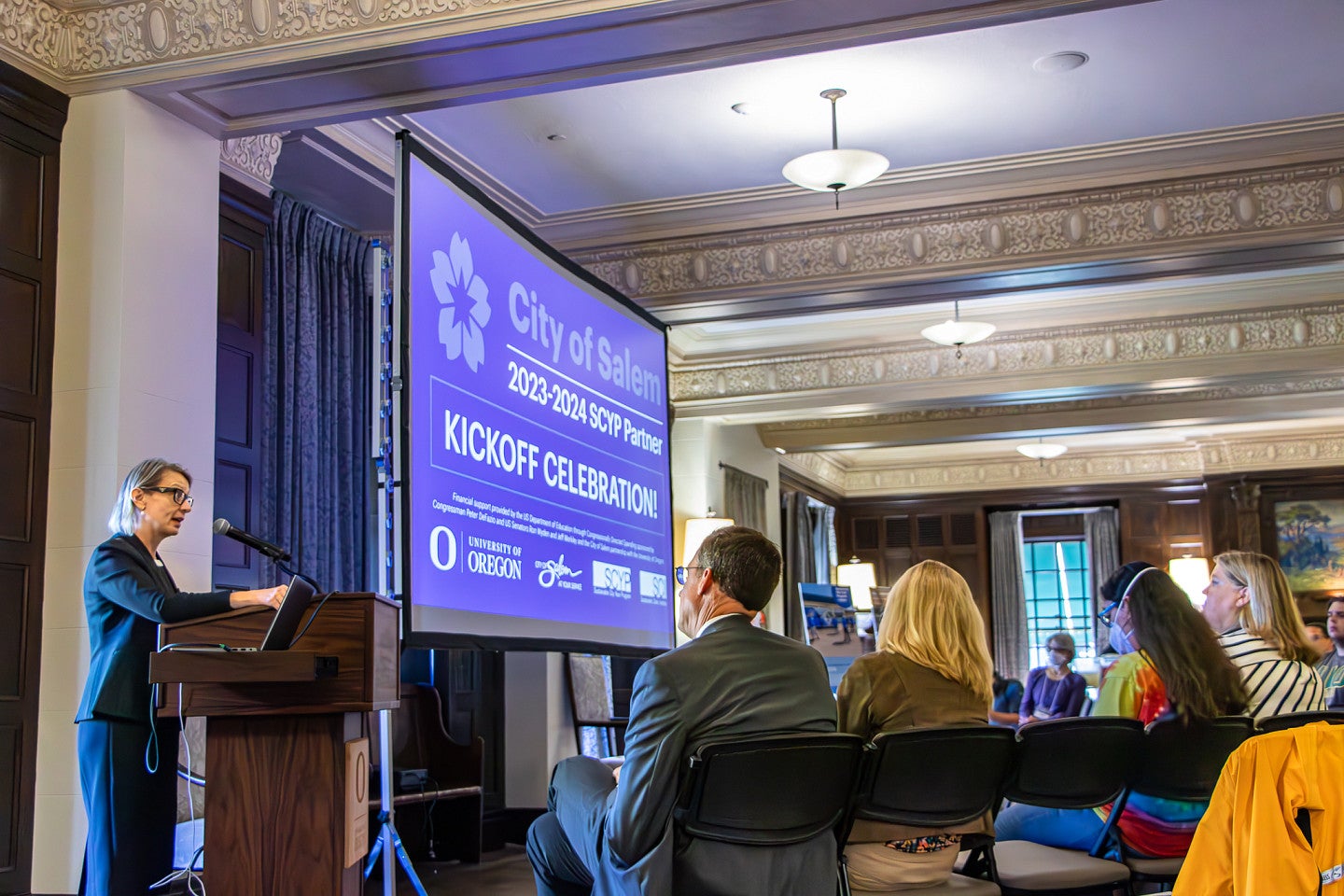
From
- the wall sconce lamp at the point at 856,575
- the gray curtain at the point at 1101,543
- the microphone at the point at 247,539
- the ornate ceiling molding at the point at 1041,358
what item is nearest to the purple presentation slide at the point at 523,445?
the microphone at the point at 247,539

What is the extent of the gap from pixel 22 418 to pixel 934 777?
293 cm

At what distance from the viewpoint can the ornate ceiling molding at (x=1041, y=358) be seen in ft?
28.0

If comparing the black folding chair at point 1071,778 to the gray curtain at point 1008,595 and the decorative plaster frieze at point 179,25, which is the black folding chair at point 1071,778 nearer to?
the decorative plaster frieze at point 179,25

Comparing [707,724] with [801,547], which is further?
[801,547]

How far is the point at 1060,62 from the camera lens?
5.18m

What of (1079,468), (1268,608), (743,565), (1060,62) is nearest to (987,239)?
(1060,62)

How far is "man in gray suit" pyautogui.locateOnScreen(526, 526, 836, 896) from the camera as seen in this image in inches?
99.2

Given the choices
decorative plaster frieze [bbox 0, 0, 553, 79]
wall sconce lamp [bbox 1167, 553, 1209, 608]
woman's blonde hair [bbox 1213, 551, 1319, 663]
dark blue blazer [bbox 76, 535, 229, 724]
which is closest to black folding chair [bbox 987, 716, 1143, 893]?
woman's blonde hair [bbox 1213, 551, 1319, 663]

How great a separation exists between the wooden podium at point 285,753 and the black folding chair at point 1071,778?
5.26 feet

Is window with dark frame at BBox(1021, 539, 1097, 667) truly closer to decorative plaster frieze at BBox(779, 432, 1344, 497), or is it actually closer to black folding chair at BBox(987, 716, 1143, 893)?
decorative plaster frieze at BBox(779, 432, 1344, 497)

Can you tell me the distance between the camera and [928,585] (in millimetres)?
3271

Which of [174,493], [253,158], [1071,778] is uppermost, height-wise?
[253,158]

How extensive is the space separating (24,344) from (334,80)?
4.22 ft

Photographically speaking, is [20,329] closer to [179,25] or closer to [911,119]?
[179,25]
